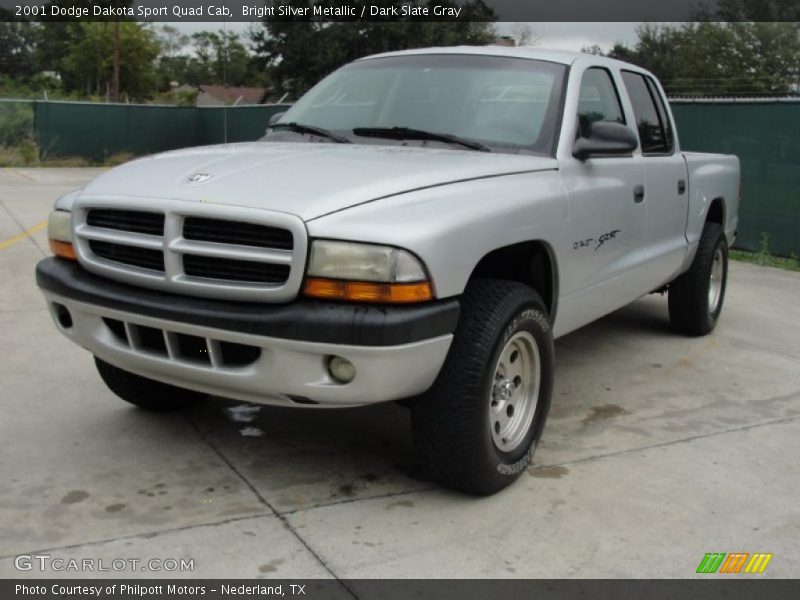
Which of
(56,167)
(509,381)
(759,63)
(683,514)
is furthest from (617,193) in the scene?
(759,63)

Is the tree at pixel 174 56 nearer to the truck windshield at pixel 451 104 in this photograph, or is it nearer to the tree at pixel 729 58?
the tree at pixel 729 58

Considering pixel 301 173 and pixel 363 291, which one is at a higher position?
pixel 301 173

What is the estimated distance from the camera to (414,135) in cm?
439

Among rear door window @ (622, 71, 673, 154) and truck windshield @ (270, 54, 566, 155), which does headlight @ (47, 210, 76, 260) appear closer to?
truck windshield @ (270, 54, 566, 155)

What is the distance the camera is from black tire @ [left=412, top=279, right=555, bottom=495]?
3.42 meters

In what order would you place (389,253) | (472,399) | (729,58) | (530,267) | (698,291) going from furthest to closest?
(729,58) < (698,291) < (530,267) < (472,399) < (389,253)

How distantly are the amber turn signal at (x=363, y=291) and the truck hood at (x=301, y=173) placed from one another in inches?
9.5

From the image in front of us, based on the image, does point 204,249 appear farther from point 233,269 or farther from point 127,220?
point 127,220

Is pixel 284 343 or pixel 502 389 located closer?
pixel 284 343

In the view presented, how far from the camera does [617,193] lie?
15.4ft

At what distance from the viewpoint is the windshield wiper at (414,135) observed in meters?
4.27

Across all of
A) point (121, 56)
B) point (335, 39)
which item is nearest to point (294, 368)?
point (335, 39)

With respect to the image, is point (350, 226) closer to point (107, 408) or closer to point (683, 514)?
point (683, 514)

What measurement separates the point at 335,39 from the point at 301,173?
34.4 meters
